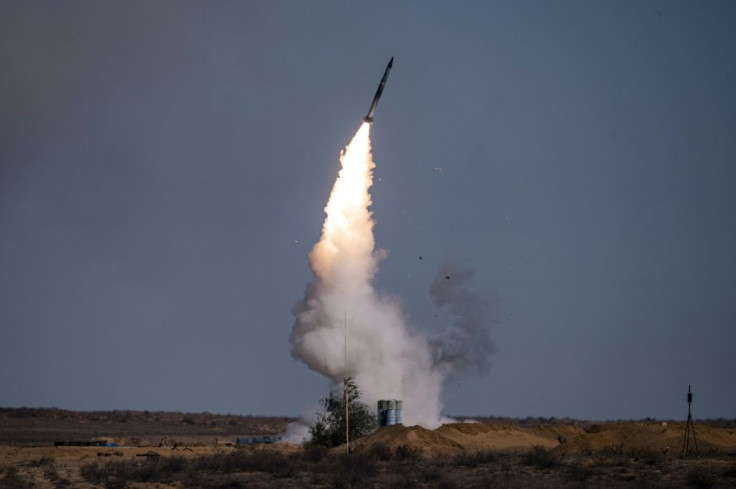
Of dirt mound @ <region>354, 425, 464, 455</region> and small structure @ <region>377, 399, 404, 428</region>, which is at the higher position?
small structure @ <region>377, 399, 404, 428</region>

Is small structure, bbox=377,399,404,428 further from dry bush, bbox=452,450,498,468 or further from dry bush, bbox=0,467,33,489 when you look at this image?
dry bush, bbox=0,467,33,489

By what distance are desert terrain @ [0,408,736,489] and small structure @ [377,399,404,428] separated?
3883mm

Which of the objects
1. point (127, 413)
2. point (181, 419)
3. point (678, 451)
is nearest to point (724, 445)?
point (678, 451)

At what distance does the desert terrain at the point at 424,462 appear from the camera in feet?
171

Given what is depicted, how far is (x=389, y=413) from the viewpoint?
2918 inches

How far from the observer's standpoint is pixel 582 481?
165 ft

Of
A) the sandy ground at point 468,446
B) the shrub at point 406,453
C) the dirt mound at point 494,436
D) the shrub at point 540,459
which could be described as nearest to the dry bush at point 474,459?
the shrub at point 540,459

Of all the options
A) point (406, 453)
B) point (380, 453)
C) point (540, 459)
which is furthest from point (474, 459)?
point (380, 453)

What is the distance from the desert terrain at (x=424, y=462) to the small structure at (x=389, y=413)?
12.7 ft

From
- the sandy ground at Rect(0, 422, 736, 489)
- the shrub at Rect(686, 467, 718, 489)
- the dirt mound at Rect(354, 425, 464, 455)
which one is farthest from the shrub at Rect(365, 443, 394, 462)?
the shrub at Rect(686, 467, 718, 489)

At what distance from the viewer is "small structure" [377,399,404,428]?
7400cm

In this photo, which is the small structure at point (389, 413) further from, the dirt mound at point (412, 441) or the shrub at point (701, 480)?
the shrub at point (701, 480)

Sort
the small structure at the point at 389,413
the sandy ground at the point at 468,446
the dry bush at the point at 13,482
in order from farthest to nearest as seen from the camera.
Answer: the small structure at the point at 389,413
the sandy ground at the point at 468,446
the dry bush at the point at 13,482

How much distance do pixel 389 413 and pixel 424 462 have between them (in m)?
13.3
